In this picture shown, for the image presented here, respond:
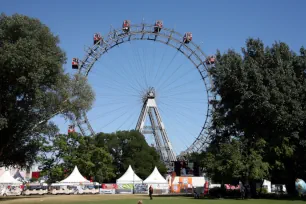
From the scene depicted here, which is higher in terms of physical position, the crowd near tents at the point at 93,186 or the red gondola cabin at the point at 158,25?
the red gondola cabin at the point at 158,25

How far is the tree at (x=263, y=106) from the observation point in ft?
119

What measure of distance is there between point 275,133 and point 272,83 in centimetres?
533

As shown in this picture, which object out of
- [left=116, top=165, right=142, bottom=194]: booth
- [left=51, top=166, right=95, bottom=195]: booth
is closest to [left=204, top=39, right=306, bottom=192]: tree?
[left=116, top=165, right=142, bottom=194]: booth

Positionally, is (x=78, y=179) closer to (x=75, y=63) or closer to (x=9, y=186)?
(x=9, y=186)

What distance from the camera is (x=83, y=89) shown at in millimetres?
38688

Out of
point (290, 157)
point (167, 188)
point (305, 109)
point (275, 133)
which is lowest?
point (167, 188)

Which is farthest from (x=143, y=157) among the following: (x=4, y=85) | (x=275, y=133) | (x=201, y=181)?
(x=4, y=85)

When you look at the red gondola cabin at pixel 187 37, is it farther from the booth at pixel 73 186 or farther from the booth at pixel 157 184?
the booth at pixel 73 186

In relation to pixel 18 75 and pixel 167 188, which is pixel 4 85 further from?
pixel 167 188

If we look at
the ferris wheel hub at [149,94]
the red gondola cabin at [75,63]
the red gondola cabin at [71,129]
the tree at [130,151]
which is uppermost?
the red gondola cabin at [75,63]

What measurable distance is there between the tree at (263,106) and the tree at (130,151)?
116ft


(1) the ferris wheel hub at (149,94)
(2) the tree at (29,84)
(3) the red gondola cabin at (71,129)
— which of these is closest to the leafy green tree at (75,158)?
(3) the red gondola cabin at (71,129)

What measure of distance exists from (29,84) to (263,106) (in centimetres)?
2273

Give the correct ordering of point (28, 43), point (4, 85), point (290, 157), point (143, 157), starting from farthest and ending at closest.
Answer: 1. point (143, 157)
2. point (290, 157)
3. point (4, 85)
4. point (28, 43)
